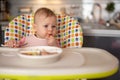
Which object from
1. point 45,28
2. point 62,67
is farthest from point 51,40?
point 62,67

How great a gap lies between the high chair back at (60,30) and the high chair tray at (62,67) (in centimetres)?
45

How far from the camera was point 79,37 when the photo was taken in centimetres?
145

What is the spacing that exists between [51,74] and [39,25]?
0.60m

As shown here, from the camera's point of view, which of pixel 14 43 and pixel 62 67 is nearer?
pixel 62 67

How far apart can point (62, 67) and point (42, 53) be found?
0.16 metres

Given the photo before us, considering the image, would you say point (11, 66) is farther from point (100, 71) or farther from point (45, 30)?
point (45, 30)

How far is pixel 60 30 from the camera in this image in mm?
1537

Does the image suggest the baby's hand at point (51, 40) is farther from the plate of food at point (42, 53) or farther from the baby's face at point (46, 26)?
the plate of food at point (42, 53)

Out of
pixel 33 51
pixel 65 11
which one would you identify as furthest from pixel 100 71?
pixel 65 11

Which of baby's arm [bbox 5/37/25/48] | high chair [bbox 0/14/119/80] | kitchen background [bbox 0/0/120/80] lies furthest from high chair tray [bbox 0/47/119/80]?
kitchen background [bbox 0/0/120/80]

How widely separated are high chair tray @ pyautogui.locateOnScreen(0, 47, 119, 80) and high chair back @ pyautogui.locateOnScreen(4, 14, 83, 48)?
45 centimetres

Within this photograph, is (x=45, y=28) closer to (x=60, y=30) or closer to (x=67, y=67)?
(x=60, y=30)

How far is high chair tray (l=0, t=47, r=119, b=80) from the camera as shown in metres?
0.81

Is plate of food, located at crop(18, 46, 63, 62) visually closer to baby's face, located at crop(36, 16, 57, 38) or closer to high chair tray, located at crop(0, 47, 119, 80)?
high chair tray, located at crop(0, 47, 119, 80)
